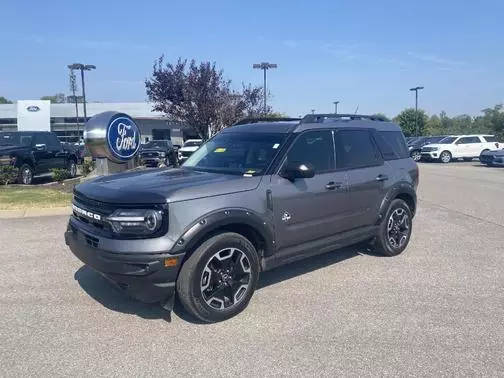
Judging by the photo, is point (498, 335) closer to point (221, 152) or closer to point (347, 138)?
point (347, 138)

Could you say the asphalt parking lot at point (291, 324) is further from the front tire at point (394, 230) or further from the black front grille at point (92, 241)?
the black front grille at point (92, 241)

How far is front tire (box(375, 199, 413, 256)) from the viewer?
6.07 m

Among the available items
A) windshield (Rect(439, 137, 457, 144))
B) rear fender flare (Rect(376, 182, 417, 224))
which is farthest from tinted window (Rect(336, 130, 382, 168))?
windshield (Rect(439, 137, 457, 144))

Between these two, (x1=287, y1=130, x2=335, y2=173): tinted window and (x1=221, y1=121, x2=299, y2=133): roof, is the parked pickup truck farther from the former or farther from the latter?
→ (x1=287, y1=130, x2=335, y2=173): tinted window

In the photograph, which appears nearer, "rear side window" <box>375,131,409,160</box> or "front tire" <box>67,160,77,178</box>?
"rear side window" <box>375,131,409,160</box>

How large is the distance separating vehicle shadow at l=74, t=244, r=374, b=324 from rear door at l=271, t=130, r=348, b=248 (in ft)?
2.34

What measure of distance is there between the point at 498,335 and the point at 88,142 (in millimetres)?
9031

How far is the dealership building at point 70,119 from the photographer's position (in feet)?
182

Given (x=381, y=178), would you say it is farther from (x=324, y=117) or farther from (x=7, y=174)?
(x=7, y=174)

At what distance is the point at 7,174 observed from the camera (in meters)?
13.5

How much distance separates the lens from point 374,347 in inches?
144

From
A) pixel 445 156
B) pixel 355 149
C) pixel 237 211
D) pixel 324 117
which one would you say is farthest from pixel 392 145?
pixel 445 156

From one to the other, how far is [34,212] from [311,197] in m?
6.48

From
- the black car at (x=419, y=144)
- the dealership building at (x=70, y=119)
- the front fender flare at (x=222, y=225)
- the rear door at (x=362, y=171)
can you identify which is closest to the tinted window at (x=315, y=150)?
the rear door at (x=362, y=171)
